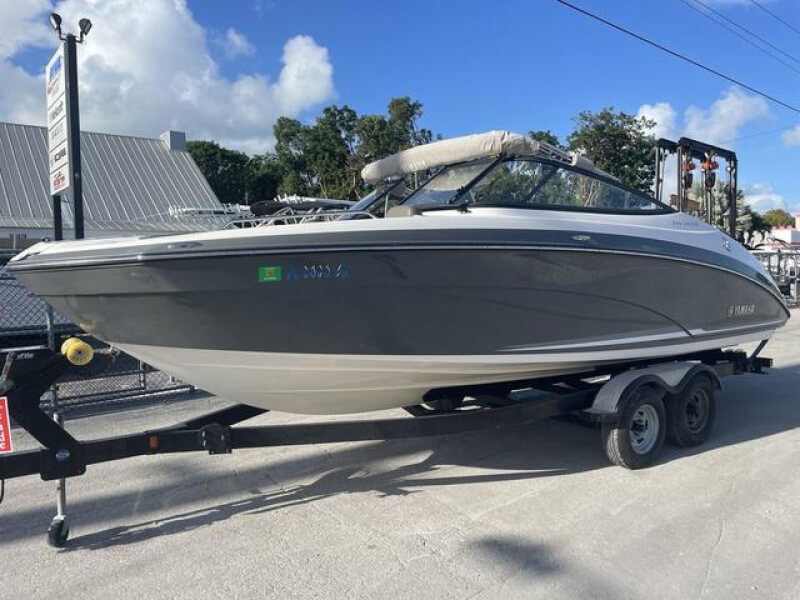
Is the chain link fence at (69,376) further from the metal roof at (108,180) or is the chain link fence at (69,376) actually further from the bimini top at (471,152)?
the metal roof at (108,180)

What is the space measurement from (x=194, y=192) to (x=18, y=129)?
5.73 meters

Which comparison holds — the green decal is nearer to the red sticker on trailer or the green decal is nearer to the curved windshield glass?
the red sticker on trailer

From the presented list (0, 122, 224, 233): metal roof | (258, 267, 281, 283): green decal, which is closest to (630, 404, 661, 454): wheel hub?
(258, 267, 281, 283): green decal

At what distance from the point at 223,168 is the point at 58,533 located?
4361 centimetres

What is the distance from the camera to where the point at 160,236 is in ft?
Answer: 11.6

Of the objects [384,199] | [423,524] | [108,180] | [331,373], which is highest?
[108,180]

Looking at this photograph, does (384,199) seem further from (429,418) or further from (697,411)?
(697,411)

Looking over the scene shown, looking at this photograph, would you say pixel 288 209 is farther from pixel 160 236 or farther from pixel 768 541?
pixel 768 541

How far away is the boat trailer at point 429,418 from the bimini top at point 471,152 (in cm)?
174

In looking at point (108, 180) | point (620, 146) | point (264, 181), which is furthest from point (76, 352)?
point (264, 181)

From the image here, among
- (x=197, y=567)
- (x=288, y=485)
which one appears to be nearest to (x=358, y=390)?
(x=288, y=485)

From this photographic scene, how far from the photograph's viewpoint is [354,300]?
3.60 m

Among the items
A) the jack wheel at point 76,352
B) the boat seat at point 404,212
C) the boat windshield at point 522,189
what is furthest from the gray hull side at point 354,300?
the boat windshield at point 522,189

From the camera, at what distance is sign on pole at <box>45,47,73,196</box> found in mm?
5684
